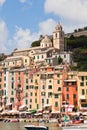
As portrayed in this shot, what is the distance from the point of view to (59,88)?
245 feet

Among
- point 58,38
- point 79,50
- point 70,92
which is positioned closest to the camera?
point 70,92

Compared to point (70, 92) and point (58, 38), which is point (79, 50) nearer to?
point (58, 38)

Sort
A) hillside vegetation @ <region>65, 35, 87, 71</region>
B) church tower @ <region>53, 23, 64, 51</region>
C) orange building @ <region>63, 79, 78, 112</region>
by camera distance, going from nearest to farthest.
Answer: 1. orange building @ <region>63, 79, 78, 112</region>
2. hillside vegetation @ <region>65, 35, 87, 71</region>
3. church tower @ <region>53, 23, 64, 51</region>

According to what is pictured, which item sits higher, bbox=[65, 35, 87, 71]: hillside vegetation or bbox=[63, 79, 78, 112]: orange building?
bbox=[65, 35, 87, 71]: hillside vegetation

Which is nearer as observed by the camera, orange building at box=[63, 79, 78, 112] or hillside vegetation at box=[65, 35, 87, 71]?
orange building at box=[63, 79, 78, 112]

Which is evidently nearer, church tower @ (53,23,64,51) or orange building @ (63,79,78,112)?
orange building @ (63,79,78,112)

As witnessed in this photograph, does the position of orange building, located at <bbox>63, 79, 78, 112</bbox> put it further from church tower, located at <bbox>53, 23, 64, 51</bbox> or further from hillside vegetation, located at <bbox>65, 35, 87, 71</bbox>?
church tower, located at <bbox>53, 23, 64, 51</bbox>

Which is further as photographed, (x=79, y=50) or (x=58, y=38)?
(x=58, y=38)

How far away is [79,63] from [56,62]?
16.6ft

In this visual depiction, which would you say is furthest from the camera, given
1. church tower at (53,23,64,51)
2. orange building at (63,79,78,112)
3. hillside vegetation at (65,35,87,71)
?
church tower at (53,23,64,51)

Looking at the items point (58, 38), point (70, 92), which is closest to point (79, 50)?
point (58, 38)

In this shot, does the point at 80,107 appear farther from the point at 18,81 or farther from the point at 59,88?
the point at 18,81

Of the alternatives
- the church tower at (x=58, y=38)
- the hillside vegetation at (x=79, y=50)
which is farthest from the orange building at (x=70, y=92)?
the church tower at (x=58, y=38)

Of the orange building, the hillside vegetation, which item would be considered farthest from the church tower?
the orange building
